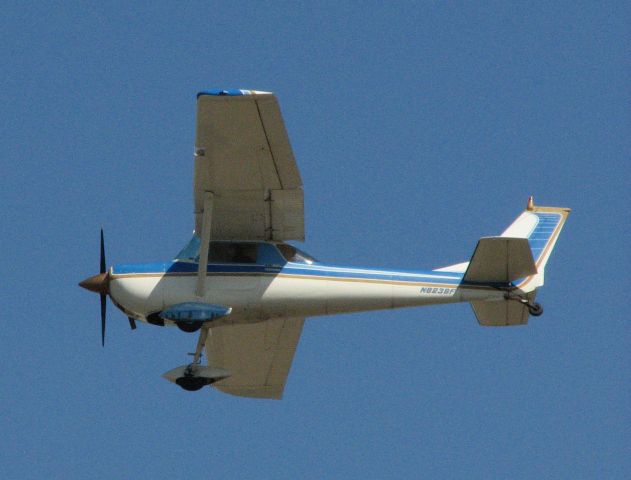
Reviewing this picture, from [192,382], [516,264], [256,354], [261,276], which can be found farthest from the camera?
[256,354]

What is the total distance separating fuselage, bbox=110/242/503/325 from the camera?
744 inches

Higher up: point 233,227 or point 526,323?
point 233,227

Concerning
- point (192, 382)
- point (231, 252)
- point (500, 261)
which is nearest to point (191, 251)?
point (231, 252)

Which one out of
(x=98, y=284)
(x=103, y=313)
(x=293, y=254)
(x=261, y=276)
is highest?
(x=293, y=254)

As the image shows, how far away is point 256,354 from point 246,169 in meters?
4.05

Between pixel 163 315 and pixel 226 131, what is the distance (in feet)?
9.32

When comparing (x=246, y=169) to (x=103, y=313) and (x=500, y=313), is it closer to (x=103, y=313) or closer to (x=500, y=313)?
(x=103, y=313)

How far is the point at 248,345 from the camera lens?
21.2 metres

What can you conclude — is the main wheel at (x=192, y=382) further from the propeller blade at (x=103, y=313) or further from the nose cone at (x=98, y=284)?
the nose cone at (x=98, y=284)

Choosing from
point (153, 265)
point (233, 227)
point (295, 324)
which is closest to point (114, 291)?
point (153, 265)

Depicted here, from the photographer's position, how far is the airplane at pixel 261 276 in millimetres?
18484

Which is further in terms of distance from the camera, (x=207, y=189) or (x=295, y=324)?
(x=295, y=324)

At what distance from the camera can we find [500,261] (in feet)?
60.8

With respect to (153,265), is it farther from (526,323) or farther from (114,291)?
(526,323)
